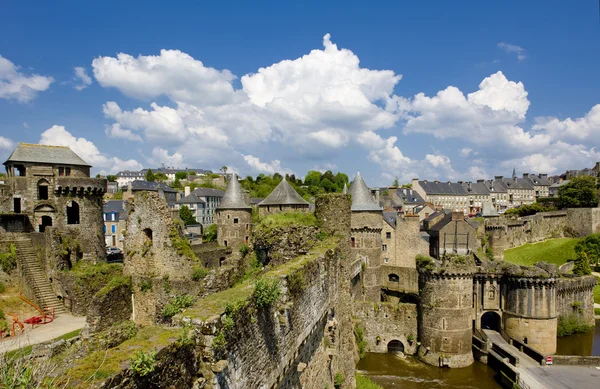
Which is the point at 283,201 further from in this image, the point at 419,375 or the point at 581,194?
the point at 581,194

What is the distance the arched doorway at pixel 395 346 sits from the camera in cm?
2980

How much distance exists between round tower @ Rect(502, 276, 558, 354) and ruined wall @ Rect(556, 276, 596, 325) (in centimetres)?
550

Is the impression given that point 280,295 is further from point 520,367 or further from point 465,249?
point 465,249

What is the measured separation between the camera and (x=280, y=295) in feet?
24.8

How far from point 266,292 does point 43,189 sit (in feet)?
84.6

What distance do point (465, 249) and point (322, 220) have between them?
33205 millimetres

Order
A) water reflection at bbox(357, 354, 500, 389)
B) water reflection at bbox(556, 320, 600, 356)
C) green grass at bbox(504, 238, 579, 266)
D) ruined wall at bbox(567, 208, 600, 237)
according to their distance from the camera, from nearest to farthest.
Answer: water reflection at bbox(357, 354, 500, 389) < water reflection at bbox(556, 320, 600, 356) < green grass at bbox(504, 238, 579, 266) < ruined wall at bbox(567, 208, 600, 237)

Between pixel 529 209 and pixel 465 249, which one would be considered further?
pixel 529 209

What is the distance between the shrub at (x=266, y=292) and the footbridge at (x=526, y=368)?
72.5 feet

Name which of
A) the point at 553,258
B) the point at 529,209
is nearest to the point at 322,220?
the point at 553,258

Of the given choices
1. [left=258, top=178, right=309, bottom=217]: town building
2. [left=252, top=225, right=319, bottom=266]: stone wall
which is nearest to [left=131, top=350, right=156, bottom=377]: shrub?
[left=252, top=225, right=319, bottom=266]: stone wall

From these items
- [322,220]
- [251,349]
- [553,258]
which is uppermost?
[322,220]

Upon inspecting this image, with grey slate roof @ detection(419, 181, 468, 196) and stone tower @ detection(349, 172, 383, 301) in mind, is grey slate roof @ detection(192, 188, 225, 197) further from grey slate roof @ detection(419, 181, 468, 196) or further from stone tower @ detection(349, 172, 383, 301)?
stone tower @ detection(349, 172, 383, 301)

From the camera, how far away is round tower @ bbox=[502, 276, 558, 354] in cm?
2780
